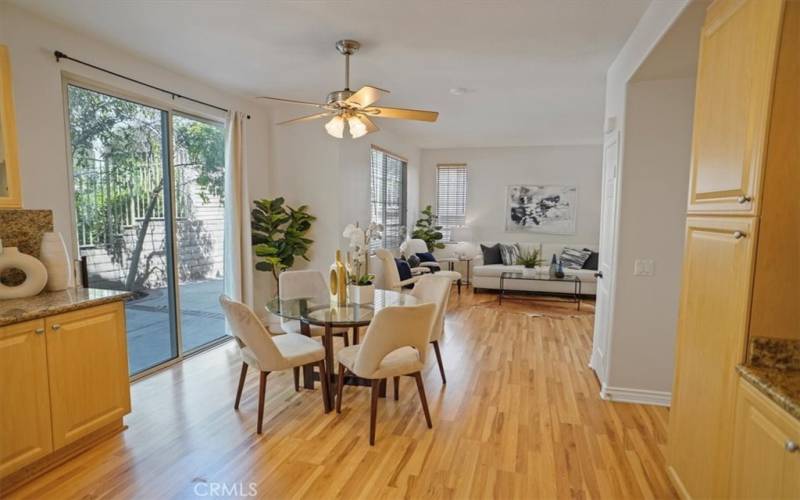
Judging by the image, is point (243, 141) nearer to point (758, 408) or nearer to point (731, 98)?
point (731, 98)

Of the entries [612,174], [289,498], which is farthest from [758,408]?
[612,174]

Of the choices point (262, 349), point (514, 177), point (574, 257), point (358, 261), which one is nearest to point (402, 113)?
point (358, 261)

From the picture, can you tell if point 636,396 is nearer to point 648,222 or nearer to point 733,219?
point 648,222

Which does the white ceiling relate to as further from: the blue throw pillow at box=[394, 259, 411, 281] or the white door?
the blue throw pillow at box=[394, 259, 411, 281]

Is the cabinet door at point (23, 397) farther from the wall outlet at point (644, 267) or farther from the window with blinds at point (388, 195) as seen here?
the window with blinds at point (388, 195)

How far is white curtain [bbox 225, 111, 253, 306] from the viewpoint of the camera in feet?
13.8

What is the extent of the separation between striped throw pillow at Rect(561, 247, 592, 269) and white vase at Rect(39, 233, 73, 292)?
6.63 m

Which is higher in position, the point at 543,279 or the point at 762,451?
the point at 762,451

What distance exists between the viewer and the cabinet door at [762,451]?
46.9 inches

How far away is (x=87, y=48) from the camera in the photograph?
2.88m

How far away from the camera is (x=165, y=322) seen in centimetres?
376

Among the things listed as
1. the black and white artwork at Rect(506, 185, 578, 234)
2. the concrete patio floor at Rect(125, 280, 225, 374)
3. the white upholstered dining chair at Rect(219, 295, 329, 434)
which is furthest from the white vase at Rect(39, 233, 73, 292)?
the black and white artwork at Rect(506, 185, 578, 234)

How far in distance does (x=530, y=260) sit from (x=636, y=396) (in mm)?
4023

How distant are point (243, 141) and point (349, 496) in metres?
3.58
